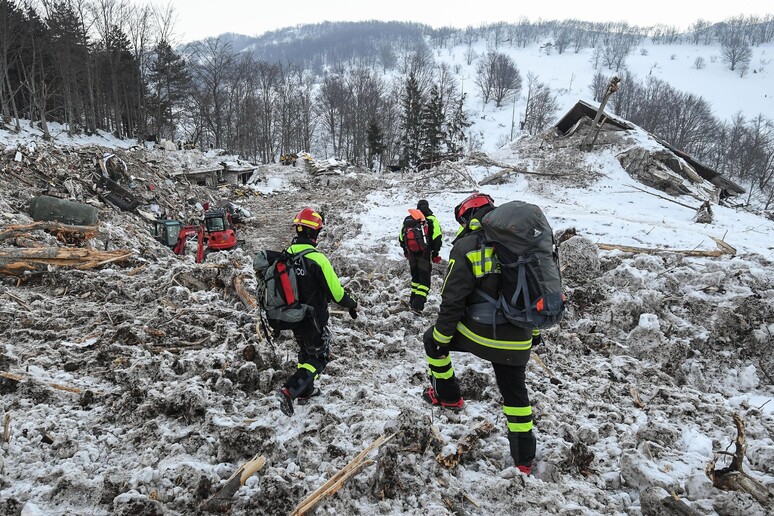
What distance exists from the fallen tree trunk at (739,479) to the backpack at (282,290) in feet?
9.76

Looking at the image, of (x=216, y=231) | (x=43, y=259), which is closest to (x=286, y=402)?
(x=43, y=259)

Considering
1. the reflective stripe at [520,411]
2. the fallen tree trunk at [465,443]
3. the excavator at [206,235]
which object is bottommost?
the excavator at [206,235]

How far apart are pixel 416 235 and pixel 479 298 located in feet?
9.45

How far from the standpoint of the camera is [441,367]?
10.5 ft

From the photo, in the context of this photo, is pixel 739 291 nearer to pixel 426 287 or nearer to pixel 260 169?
pixel 426 287

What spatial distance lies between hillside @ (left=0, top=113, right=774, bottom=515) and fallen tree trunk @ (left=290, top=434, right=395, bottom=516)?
0.22 ft

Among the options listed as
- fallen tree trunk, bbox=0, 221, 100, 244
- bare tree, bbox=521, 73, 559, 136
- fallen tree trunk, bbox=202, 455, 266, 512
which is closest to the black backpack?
fallen tree trunk, bbox=202, 455, 266, 512

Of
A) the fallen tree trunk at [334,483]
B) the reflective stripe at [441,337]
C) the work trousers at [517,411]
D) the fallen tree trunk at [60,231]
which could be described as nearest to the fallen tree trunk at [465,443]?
the work trousers at [517,411]

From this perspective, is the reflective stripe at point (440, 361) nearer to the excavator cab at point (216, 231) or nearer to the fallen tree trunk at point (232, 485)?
the fallen tree trunk at point (232, 485)

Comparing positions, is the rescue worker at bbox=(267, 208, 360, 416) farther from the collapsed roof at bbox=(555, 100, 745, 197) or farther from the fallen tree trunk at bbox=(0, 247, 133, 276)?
the collapsed roof at bbox=(555, 100, 745, 197)

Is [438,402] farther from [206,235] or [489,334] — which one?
[206,235]

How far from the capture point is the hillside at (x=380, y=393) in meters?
2.47

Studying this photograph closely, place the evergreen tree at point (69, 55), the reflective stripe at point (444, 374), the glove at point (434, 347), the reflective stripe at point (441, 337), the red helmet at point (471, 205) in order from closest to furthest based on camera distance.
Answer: the reflective stripe at point (441, 337), the glove at point (434, 347), the red helmet at point (471, 205), the reflective stripe at point (444, 374), the evergreen tree at point (69, 55)

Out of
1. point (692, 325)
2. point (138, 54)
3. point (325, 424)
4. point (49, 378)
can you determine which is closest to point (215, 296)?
point (49, 378)
